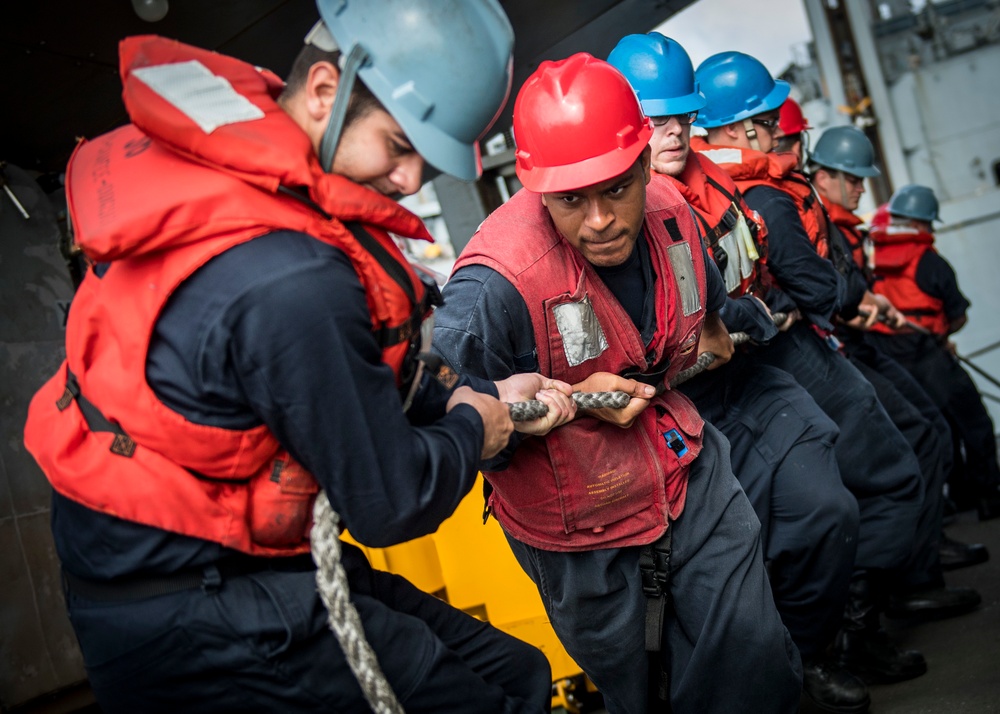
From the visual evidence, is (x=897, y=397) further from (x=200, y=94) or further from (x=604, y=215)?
(x=200, y=94)

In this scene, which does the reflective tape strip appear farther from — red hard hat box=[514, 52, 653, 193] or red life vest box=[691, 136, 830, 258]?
red hard hat box=[514, 52, 653, 193]

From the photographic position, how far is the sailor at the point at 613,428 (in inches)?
104

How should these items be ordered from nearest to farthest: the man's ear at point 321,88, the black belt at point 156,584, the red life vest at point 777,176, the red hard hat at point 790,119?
1. the black belt at point 156,584
2. the man's ear at point 321,88
3. the red life vest at point 777,176
4. the red hard hat at point 790,119

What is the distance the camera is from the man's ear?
74.4 inches

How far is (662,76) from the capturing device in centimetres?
377

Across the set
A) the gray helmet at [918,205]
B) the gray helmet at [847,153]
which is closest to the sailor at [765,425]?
the gray helmet at [847,153]

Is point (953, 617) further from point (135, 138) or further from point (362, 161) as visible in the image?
point (135, 138)

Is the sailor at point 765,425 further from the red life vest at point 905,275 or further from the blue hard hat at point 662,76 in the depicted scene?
the red life vest at point 905,275

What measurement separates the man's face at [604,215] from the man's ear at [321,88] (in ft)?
3.00

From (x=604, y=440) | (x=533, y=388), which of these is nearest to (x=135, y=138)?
(x=533, y=388)

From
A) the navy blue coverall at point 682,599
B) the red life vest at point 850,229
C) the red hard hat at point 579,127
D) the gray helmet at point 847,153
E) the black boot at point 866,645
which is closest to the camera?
the red hard hat at point 579,127

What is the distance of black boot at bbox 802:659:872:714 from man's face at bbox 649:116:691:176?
6.68ft

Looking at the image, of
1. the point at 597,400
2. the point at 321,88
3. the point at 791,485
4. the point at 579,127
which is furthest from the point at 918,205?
the point at 321,88

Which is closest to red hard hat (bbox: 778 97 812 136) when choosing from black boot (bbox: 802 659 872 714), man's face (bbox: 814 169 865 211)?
man's face (bbox: 814 169 865 211)
